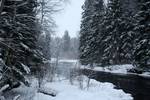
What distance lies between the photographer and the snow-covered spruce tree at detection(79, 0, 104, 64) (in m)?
37.1

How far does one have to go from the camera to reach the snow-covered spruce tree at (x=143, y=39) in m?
24.8

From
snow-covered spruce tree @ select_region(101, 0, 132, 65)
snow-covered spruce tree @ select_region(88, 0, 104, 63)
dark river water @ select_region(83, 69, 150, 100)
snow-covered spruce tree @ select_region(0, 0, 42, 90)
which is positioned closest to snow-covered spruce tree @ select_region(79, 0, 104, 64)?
snow-covered spruce tree @ select_region(88, 0, 104, 63)

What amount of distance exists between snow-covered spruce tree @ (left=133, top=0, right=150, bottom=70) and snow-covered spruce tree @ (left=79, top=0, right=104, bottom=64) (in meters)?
10.2

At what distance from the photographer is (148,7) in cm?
2539

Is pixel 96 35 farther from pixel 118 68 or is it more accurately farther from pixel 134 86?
pixel 134 86

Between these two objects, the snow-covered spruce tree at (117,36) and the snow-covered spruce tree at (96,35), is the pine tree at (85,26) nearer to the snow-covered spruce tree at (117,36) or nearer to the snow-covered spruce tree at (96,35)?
the snow-covered spruce tree at (96,35)

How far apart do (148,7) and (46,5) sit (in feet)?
40.4

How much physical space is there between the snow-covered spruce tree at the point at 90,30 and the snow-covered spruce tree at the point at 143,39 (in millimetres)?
10213

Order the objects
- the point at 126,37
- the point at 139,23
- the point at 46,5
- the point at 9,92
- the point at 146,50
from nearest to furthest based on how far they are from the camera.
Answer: the point at 9,92 < the point at 46,5 < the point at 146,50 < the point at 139,23 < the point at 126,37

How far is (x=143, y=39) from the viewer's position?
25.4 meters

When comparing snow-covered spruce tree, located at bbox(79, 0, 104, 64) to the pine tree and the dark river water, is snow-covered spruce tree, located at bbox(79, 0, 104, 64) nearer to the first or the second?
the pine tree

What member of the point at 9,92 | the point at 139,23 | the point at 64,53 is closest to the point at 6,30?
the point at 9,92

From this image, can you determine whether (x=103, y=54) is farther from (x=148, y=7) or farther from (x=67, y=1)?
(x=67, y=1)

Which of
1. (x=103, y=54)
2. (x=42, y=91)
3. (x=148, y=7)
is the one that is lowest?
(x=42, y=91)
